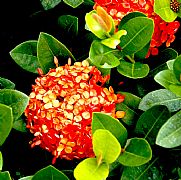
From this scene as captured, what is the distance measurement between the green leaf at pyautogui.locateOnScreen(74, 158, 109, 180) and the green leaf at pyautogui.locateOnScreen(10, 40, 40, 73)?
382 millimetres

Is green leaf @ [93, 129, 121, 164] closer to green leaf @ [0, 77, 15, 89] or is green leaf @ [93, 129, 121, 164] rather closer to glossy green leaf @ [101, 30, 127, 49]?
glossy green leaf @ [101, 30, 127, 49]

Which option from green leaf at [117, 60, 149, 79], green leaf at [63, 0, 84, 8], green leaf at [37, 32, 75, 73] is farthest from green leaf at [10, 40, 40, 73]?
green leaf at [117, 60, 149, 79]

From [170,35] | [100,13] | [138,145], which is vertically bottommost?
[138,145]

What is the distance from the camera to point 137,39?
1.75m

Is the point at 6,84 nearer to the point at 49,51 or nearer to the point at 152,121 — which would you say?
the point at 49,51

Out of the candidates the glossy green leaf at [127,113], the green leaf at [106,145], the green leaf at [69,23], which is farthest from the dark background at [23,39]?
the green leaf at [106,145]

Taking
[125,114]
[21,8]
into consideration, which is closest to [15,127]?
[125,114]

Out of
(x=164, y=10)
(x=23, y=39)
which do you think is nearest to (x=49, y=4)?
(x=23, y=39)

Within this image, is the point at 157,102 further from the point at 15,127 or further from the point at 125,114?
the point at 15,127

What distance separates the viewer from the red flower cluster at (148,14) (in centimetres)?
178

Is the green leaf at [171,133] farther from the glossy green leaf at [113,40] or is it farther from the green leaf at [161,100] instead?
the glossy green leaf at [113,40]

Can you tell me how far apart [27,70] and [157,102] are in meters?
0.38

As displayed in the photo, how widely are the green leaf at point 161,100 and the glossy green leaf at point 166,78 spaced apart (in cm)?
9

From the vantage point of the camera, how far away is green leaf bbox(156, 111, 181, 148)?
5.25 feet
